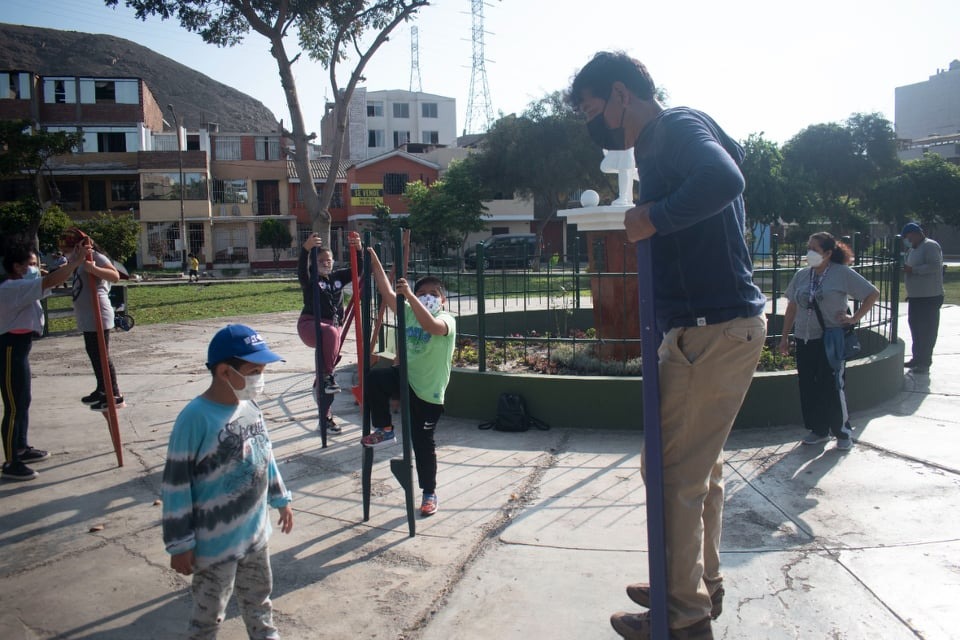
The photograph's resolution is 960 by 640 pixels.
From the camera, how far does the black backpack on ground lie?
21.9ft

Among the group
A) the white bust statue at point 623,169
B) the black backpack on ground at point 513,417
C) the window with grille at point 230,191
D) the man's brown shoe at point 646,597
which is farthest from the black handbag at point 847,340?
the window with grille at point 230,191

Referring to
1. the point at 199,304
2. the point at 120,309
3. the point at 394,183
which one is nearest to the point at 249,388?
the point at 120,309

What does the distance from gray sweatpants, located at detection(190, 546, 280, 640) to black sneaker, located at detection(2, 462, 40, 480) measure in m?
3.53

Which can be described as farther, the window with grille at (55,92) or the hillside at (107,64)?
the hillside at (107,64)

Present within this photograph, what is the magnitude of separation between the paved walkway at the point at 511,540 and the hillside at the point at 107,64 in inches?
6914

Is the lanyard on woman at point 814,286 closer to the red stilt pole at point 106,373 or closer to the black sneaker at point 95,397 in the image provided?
the red stilt pole at point 106,373

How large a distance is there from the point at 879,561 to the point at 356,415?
192 inches

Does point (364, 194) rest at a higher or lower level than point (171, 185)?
lower

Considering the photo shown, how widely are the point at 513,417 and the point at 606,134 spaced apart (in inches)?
161

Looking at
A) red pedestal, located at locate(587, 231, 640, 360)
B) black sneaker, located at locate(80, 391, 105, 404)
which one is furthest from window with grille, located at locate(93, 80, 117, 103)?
red pedestal, located at locate(587, 231, 640, 360)

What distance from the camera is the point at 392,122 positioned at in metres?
77.4

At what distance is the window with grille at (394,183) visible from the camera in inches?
2128

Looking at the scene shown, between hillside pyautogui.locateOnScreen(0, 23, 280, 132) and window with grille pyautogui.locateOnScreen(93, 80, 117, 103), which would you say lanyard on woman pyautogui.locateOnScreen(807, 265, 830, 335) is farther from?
hillside pyautogui.locateOnScreen(0, 23, 280, 132)

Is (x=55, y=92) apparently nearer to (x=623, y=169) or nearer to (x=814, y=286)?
(x=623, y=169)
